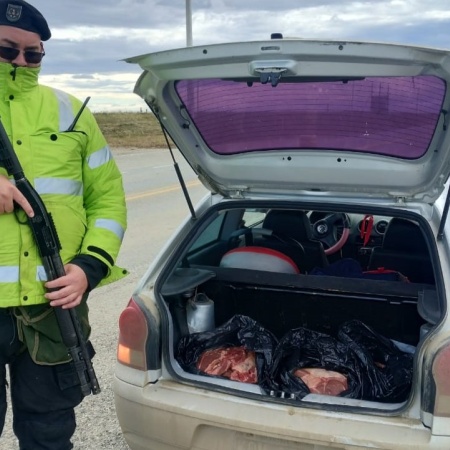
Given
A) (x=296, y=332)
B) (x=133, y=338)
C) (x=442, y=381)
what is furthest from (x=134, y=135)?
(x=442, y=381)

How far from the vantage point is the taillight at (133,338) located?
8.71 feet

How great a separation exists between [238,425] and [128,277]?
402cm

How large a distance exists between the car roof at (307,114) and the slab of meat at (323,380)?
839 mm

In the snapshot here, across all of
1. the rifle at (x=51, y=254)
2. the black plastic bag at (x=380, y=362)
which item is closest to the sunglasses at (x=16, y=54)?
the rifle at (x=51, y=254)

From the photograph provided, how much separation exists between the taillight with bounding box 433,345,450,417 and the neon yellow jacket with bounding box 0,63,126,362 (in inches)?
52.1

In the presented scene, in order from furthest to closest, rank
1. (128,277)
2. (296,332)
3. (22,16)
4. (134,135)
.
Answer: (134,135) < (128,277) < (296,332) < (22,16)

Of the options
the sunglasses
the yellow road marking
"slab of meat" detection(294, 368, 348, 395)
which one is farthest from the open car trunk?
the yellow road marking

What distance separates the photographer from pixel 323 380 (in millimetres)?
2750

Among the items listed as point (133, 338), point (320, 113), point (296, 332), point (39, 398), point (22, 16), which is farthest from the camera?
point (296, 332)

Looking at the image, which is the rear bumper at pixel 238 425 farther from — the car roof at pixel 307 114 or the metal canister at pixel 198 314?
the car roof at pixel 307 114

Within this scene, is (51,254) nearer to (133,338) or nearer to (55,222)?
(55,222)

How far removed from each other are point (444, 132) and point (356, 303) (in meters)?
0.92

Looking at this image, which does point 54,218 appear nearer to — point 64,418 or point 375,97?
point 64,418

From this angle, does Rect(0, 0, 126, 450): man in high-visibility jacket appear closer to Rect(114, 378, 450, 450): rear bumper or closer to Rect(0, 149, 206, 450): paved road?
Rect(114, 378, 450, 450): rear bumper
